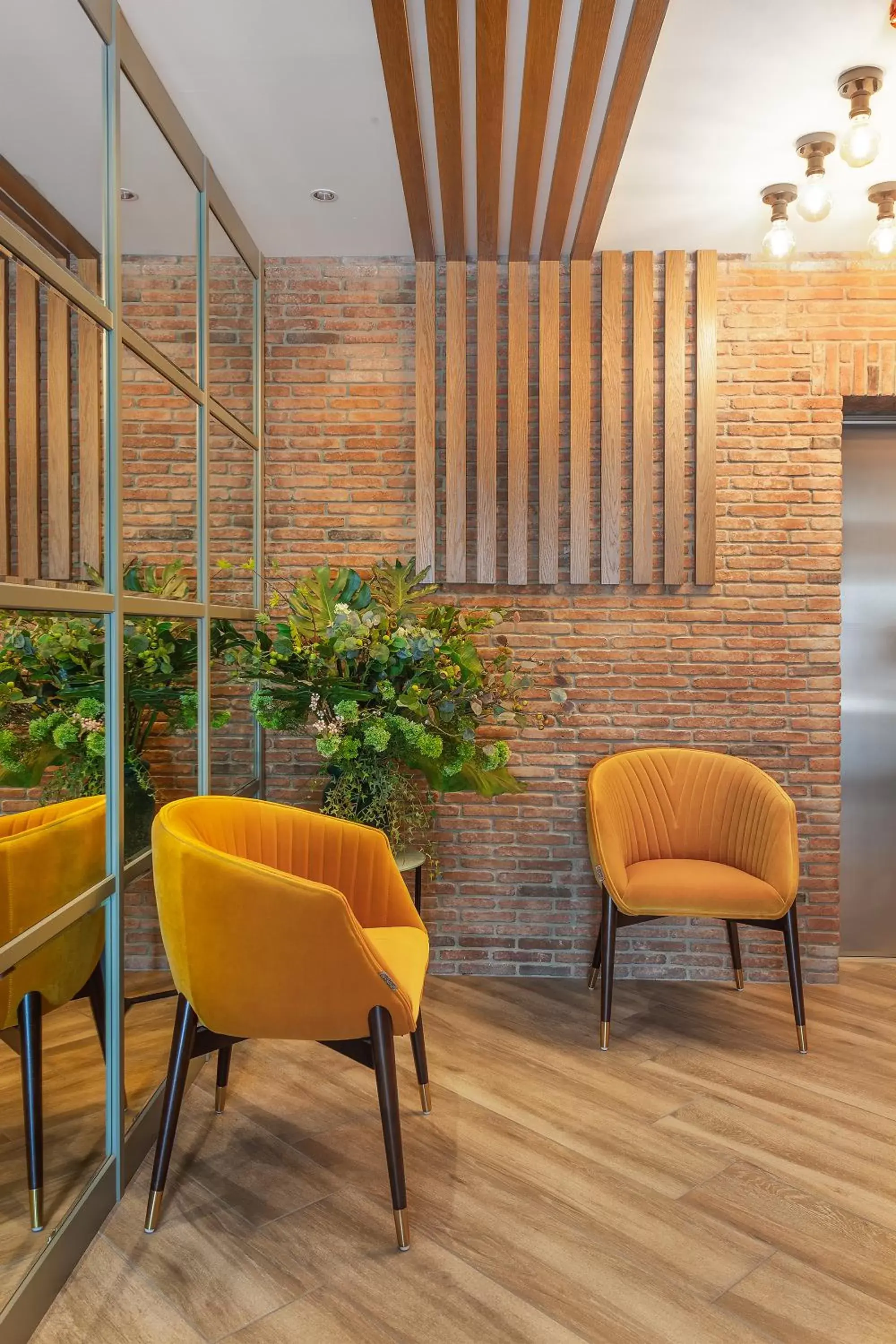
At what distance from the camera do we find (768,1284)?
1.97 m

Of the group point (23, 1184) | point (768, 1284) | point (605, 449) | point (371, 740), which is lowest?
point (768, 1284)

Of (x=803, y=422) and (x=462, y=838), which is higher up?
(x=803, y=422)

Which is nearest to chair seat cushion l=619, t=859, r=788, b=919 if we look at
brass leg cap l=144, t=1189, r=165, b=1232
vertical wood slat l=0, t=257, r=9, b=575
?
brass leg cap l=144, t=1189, r=165, b=1232

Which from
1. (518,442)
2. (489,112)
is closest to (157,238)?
(489,112)

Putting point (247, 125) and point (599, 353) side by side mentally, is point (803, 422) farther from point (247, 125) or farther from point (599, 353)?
point (247, 125)

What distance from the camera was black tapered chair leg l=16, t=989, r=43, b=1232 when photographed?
172 cm

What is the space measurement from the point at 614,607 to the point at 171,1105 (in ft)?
8.10

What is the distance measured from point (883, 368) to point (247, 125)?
2.54 meters

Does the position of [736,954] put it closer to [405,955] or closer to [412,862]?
[412,862]

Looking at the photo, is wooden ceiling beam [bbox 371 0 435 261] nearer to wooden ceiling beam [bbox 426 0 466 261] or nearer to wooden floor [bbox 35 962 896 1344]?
wooden ceiling beam [bbox 426 0 466 261]

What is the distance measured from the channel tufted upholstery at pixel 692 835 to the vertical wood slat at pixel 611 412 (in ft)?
2.66

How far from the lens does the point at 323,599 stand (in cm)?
324

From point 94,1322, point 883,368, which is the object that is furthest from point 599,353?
point 94,1322

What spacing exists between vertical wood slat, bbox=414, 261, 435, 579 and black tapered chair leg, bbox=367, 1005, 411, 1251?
2032mm
